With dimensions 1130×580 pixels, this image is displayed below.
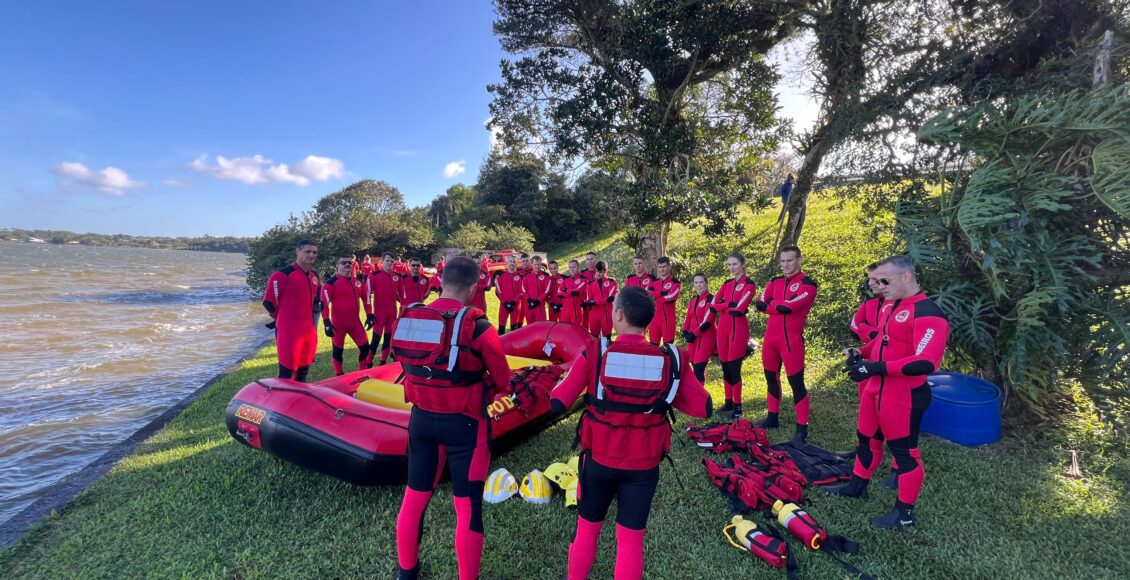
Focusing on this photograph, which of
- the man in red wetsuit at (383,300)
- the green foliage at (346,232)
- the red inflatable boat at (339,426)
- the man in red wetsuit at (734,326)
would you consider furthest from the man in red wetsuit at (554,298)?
the green foliage at (346,232)

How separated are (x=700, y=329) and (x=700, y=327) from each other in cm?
4

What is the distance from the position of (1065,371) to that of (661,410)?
500cm

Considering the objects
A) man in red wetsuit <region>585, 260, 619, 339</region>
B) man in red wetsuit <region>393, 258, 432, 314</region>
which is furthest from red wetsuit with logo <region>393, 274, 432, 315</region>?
man in red wetsuit <region>585, 260, 619, 339</region>

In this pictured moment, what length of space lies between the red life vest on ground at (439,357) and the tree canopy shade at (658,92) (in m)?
6.44

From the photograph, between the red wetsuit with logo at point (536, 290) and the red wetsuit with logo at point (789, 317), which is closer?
the red wetsuit with logo at point (789, 317)

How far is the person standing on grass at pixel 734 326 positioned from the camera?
5289 millimetres

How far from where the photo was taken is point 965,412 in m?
4.52

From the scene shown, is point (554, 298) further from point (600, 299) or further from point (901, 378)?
point (901, 378)

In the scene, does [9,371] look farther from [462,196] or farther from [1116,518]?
[462,196]

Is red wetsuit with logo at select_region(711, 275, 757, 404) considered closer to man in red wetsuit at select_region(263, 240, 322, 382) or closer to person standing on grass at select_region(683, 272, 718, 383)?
person standing on grass at select_region(683, 272, 718, 383)

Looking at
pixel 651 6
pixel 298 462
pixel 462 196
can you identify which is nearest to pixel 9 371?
pixel 298 462

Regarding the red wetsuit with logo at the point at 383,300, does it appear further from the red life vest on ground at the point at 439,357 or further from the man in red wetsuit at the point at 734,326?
the red life vest on ground at the point at 439,357

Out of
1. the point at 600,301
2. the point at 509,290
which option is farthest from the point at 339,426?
the point at 509,290

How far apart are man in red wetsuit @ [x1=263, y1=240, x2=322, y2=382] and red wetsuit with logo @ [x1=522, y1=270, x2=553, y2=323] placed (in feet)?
15.2
